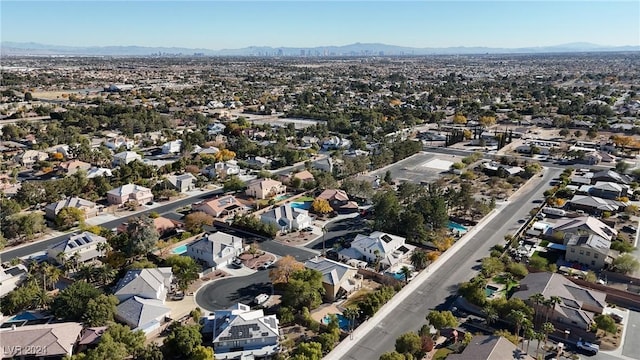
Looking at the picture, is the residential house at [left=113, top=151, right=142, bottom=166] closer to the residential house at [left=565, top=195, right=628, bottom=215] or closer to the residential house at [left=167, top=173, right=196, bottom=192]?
the residential house at [left=167, top=173, right=196, bottom=192]

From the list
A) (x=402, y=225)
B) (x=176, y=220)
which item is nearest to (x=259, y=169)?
(x=176, y=220)

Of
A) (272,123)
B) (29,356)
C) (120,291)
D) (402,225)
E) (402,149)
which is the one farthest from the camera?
(272,123)

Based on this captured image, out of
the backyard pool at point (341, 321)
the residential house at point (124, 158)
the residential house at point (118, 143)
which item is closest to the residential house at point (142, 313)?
the backyard pool at point (341, 321)

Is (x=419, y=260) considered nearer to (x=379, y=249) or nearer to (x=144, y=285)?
(x=379, y=249)

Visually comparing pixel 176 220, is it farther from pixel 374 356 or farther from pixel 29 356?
pixel 374 356

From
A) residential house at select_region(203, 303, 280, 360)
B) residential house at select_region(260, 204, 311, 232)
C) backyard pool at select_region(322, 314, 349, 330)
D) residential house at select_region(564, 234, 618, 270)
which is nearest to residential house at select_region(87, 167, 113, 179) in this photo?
residential house at select_region(260, 204, 311, 232)

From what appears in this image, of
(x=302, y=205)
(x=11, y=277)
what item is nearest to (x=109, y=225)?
(x=11, y=277)
